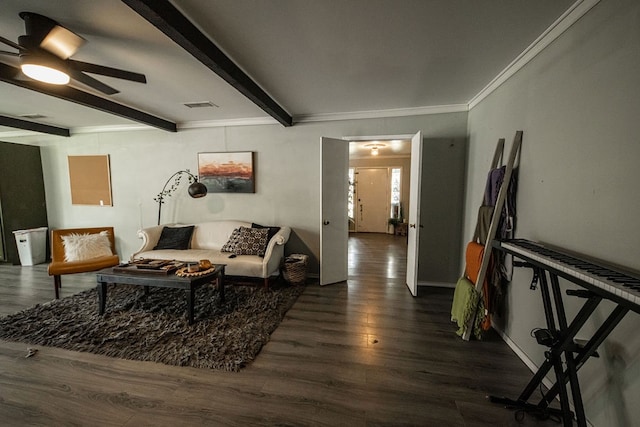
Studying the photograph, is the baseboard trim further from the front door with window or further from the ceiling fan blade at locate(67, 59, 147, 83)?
the front door with window

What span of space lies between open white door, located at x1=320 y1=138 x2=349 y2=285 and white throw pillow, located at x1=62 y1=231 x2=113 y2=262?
3014 mm

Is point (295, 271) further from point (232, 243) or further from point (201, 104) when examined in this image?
point (201, 104)

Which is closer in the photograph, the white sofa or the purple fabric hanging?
the purple fabric hanging

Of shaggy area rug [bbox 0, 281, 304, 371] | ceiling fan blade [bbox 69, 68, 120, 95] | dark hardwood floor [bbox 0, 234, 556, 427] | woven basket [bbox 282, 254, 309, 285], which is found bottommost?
dark hardwood floor [bbox 0, 234, 556, 427]

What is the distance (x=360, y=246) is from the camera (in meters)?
6.11

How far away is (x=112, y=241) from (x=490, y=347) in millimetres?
4851

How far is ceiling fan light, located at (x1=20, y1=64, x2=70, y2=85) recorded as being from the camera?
174 cm

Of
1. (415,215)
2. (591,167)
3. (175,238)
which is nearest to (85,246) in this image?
(175,238)

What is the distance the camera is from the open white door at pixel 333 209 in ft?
11.0

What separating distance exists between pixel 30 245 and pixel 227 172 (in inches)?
145

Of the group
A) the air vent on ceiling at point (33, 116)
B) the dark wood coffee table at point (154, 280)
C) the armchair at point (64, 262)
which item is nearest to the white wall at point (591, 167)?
the dark wood coffee table at point (154, 280)

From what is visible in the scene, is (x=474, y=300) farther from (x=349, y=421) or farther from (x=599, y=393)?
(x=349, y=421)

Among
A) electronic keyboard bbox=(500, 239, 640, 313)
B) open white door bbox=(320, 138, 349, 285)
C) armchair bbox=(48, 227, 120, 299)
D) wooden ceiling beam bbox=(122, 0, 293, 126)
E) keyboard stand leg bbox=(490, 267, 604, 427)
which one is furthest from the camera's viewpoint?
open white door bbox=(320, 138, 349, 285)

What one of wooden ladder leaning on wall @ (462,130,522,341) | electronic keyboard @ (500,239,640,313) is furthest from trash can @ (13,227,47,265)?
electronic keyboard @ (500,239,640,313)
